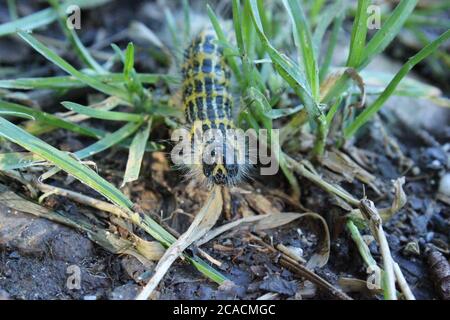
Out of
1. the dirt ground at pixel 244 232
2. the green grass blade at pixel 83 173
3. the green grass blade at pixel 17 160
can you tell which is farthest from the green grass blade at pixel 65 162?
the dirt ground at pixel 244 232

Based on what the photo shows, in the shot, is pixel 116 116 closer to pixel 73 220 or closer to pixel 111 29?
pixel 73 220

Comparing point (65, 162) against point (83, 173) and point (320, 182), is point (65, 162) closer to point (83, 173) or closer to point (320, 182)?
point (83, 173)

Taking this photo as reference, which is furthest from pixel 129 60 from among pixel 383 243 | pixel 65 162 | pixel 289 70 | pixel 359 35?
pixel 383 243
